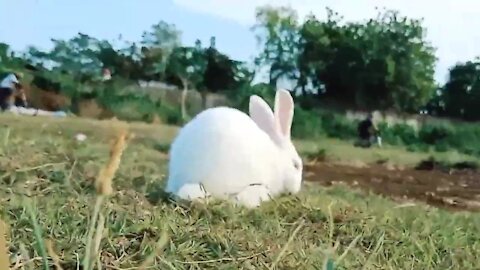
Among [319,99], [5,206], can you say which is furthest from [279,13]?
[5,206]

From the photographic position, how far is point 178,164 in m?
3.41

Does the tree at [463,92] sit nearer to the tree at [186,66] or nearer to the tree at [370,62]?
the tree at [370,62]

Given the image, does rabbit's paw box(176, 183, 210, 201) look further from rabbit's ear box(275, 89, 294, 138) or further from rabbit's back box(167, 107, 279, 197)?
rabbit's ear box(275, 89, 294, 138)

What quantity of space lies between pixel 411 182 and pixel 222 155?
4884 mm

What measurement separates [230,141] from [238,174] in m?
0.17

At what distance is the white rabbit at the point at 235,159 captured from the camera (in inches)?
127

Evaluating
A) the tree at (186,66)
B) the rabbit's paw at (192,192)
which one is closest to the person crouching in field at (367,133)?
the tree at (186,66)

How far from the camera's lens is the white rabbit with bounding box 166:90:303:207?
3.23 metres

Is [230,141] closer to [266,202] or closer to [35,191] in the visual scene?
[266,202]

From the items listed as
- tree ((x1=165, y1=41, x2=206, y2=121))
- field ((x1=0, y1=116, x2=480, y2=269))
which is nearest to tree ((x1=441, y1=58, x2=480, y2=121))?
tree ((x1=165, y1=41, x2=206, y2=121))

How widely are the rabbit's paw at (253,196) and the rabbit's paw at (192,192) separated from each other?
14cm

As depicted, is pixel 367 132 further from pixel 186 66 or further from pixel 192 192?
pixel 192 192

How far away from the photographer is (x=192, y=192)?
297 centimetres

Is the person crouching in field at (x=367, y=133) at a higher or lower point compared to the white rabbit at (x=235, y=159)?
lower
